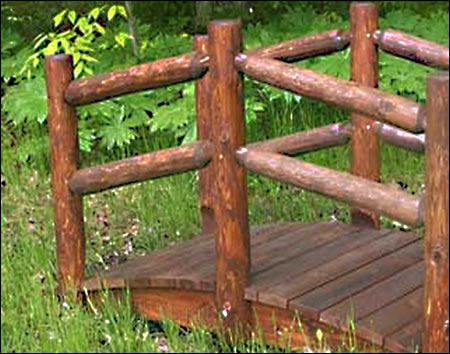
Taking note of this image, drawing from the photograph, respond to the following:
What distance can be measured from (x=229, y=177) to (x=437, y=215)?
999 mm

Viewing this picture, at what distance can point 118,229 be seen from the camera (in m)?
6.46

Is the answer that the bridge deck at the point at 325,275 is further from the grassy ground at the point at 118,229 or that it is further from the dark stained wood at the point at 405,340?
the grassy ground at the point at 118,229

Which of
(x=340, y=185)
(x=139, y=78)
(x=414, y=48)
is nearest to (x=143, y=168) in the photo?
(x=139, y=78)

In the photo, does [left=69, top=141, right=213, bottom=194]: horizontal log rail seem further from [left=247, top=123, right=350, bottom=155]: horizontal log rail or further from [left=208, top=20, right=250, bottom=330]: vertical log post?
[left=247, top=123, right=350, bottom=155]: horizontal log rail

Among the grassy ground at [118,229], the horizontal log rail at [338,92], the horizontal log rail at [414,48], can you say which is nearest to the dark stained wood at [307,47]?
the horizontal log rail at [414,48]

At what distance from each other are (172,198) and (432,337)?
263 centimetres

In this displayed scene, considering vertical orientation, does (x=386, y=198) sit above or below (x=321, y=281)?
above

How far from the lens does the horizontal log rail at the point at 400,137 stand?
5090mm

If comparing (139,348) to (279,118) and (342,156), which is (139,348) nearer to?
(342,156)

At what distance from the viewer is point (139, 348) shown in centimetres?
457

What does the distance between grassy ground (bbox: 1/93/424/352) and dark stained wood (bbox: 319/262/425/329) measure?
6.3 inches

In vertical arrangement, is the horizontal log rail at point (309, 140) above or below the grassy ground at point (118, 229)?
above

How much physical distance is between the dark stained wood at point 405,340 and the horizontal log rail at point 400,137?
2.82ft

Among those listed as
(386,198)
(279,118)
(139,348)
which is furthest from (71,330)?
(279,118)
